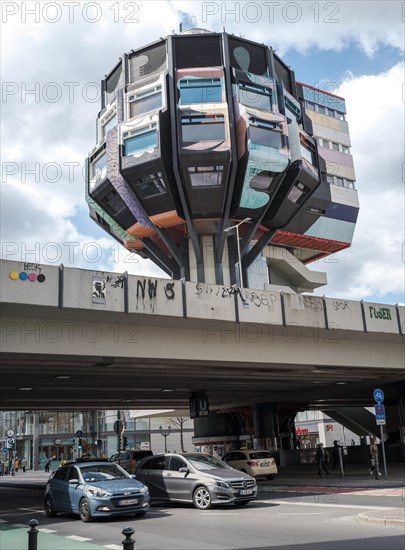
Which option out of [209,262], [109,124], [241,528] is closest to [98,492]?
[241,528]

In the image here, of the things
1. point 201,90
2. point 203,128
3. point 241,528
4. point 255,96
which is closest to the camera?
point 241,528

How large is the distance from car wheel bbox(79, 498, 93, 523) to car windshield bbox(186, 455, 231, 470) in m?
3.66

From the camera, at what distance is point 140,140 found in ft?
185

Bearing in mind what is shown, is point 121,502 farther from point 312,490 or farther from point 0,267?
point 312,490

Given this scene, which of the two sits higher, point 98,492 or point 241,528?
point 98,492

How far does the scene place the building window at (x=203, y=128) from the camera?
5500 centimetres

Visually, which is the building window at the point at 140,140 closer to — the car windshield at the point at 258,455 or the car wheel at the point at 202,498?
the car windshield at the point at 258,455

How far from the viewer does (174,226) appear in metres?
61.7

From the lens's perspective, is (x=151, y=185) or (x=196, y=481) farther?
(x=151, y=185)

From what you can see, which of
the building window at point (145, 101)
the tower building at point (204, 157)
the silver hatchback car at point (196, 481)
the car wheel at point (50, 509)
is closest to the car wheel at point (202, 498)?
the silver hatchback car at point (196, 481)

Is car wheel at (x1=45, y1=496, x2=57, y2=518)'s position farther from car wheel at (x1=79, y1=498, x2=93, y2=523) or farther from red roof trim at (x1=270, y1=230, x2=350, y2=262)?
red roof trim at (x1=270, y1=230, x2=350, y2=262)

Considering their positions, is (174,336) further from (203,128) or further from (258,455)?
(203,128)

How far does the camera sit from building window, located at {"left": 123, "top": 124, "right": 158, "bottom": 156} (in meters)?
55.3

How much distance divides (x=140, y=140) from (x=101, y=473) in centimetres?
4353
